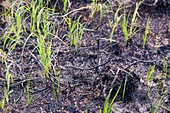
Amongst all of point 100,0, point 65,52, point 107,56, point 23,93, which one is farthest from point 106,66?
point 100,0

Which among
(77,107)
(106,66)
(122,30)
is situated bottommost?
(77,107)

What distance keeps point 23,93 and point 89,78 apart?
37 cm

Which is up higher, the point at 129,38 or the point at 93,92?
the point at 129,38

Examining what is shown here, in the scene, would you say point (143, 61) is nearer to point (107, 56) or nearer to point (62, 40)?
point (107, 56)

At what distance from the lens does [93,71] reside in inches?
82.9

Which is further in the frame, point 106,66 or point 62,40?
point 62,40

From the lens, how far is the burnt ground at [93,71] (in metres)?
1.95

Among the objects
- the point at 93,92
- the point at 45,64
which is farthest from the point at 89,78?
the point at 45,64

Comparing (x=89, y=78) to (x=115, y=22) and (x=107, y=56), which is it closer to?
(x=107, y=56)

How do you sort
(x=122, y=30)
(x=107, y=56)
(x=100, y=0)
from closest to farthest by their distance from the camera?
(x=107, y=56) < (x=122, y=30) < (x=100, y=0)

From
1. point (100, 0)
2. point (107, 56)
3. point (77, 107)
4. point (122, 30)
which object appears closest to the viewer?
point (77, 107)

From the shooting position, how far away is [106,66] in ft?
6.92

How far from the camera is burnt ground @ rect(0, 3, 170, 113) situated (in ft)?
6.39

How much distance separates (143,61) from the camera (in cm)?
216
